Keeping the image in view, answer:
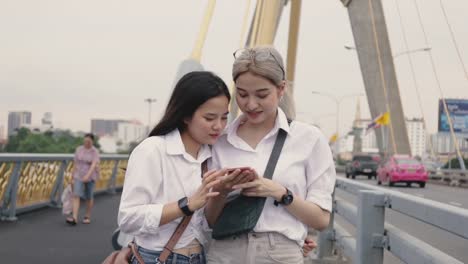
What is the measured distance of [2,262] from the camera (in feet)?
24.2

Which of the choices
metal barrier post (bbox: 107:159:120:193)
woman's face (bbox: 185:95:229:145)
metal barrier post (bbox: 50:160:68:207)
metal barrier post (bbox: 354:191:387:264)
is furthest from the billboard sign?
woman's face (bbox: 185:95:229:145)

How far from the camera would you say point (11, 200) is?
11625 millimetres

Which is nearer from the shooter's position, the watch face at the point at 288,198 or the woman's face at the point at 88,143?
the watch face at the point at 288,198

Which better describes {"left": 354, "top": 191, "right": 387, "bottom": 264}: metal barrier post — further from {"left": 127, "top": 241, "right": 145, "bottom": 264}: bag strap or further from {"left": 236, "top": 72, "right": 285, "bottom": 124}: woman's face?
{"left": 127, "top": 241, "right": 145, "bottom": 264}: bag strap

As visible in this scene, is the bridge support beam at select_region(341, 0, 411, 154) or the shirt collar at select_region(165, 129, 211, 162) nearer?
the shirt collar at select_region(165, 129, 211, 162)

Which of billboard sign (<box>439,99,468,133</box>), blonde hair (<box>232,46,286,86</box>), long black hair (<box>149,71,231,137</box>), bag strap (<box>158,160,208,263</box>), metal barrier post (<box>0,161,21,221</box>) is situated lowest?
metal barrier post (<box>0,161,21,221</box>)

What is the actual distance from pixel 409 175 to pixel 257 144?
2652 cm

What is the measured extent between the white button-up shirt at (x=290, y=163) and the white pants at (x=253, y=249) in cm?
3

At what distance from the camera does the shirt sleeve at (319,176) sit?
2.65m

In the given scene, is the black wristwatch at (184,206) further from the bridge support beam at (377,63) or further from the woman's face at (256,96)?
the bridge support beam at (377,63)

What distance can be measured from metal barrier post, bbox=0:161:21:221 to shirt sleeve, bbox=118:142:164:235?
9.59 m

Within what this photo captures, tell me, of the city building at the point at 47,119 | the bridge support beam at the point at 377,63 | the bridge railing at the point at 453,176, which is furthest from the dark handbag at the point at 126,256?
the city building at the point at 47,119

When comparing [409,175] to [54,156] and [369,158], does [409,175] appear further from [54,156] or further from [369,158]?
[54,156]

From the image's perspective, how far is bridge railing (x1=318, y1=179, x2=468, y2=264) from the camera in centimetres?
293
